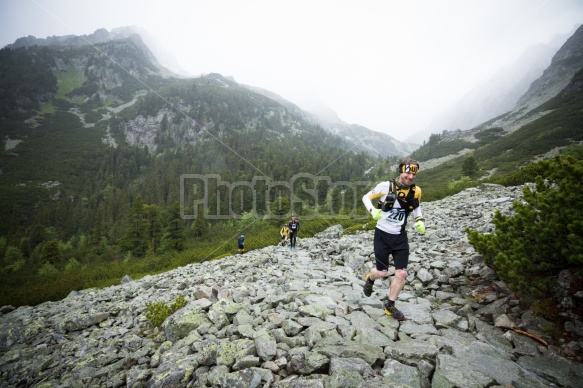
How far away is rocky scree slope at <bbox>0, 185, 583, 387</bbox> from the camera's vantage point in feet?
10.8

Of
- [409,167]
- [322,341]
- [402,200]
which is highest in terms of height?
[409,167]

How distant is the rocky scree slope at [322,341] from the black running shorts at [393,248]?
1.15 metres

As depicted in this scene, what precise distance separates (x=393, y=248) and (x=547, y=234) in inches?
103

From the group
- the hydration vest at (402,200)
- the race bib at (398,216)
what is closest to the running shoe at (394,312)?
the race bib at (398,216)

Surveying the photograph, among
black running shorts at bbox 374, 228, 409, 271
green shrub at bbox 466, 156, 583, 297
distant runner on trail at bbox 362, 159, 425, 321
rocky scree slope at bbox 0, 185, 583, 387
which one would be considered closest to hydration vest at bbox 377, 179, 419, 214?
distant runner on trail at bbox 362, 159, 425, 321

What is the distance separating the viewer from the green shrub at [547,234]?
4.04 metres

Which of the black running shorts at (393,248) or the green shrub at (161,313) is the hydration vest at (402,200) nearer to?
the black running shorts at (393,248)

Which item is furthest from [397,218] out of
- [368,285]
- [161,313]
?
[161,313]

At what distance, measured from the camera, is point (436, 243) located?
974 centimetres

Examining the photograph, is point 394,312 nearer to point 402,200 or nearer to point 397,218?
point 397,218

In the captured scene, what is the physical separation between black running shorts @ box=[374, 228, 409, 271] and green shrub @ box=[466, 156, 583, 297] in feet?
5.95

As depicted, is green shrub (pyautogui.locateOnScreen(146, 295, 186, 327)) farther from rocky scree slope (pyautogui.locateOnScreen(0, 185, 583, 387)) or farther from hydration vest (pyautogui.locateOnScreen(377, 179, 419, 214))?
hydration vest (pyautogui.locateOnScreen(377, 179, 419, 214))

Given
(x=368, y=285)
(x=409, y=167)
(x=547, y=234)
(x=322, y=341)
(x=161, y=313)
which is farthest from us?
(x=161, y=313)

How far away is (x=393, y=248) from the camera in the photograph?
5.11 meters
